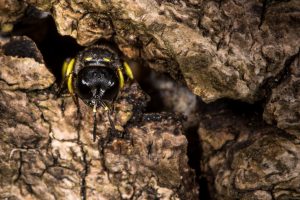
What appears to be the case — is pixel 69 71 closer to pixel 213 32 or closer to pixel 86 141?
pixel 86 141

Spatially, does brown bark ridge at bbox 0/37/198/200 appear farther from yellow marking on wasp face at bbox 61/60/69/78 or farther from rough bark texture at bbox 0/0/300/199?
yellow marking on wasp face at bbox 61/60/69/78

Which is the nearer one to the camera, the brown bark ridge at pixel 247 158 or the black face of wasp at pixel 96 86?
the brown bark ridge at pixel 247 158

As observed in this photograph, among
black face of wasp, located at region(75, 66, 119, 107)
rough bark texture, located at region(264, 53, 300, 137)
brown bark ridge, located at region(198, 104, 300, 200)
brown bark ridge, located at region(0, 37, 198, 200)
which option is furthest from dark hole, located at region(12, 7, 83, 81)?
rough bark texture, located at region(264, 53, 300, 137)

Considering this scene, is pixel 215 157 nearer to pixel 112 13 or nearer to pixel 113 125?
pixel 113 125

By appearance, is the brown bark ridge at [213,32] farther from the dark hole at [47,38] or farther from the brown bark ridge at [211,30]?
the dark hole at [47,38]

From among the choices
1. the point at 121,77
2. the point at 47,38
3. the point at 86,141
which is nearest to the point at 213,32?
the point at 121,77

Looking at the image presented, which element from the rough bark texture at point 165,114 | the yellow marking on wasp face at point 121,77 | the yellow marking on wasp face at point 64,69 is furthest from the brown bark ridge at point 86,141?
the yellow marking on wasp face at point 64,69
